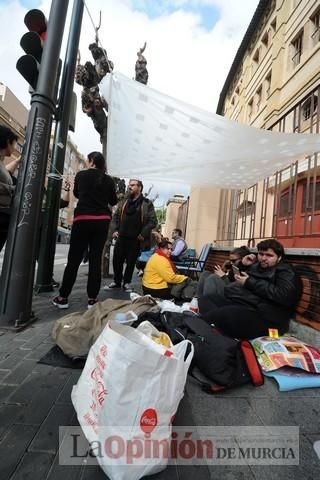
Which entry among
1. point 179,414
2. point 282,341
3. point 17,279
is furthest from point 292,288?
point 17,279

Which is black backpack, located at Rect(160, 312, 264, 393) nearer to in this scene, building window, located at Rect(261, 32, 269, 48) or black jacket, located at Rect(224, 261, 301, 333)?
black jacket, located at Rect(224, 261, 301, 333)

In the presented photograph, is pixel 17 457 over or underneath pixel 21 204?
underneath

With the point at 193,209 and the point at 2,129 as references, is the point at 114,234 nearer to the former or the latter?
the point at 2,129

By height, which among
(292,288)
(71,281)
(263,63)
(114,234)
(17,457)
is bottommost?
(17,457)

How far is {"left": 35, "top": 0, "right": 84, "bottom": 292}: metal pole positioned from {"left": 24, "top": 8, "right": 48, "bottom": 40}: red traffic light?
1139 millimetres

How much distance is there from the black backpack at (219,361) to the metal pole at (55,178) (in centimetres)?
269

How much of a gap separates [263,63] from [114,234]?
17.3 metres

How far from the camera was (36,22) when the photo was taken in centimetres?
302

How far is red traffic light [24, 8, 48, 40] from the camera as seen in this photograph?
297 centimetres

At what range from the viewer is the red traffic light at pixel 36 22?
9.74 ft

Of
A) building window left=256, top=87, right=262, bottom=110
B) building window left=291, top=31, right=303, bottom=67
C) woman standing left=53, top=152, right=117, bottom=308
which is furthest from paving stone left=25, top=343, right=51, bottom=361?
building window left=256, top=87, right=262, bottom=110

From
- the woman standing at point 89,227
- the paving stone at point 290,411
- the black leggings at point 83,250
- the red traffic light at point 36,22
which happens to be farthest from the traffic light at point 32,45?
the paving stone at point 290,411

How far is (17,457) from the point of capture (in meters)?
1.25

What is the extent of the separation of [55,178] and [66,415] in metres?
3.57
